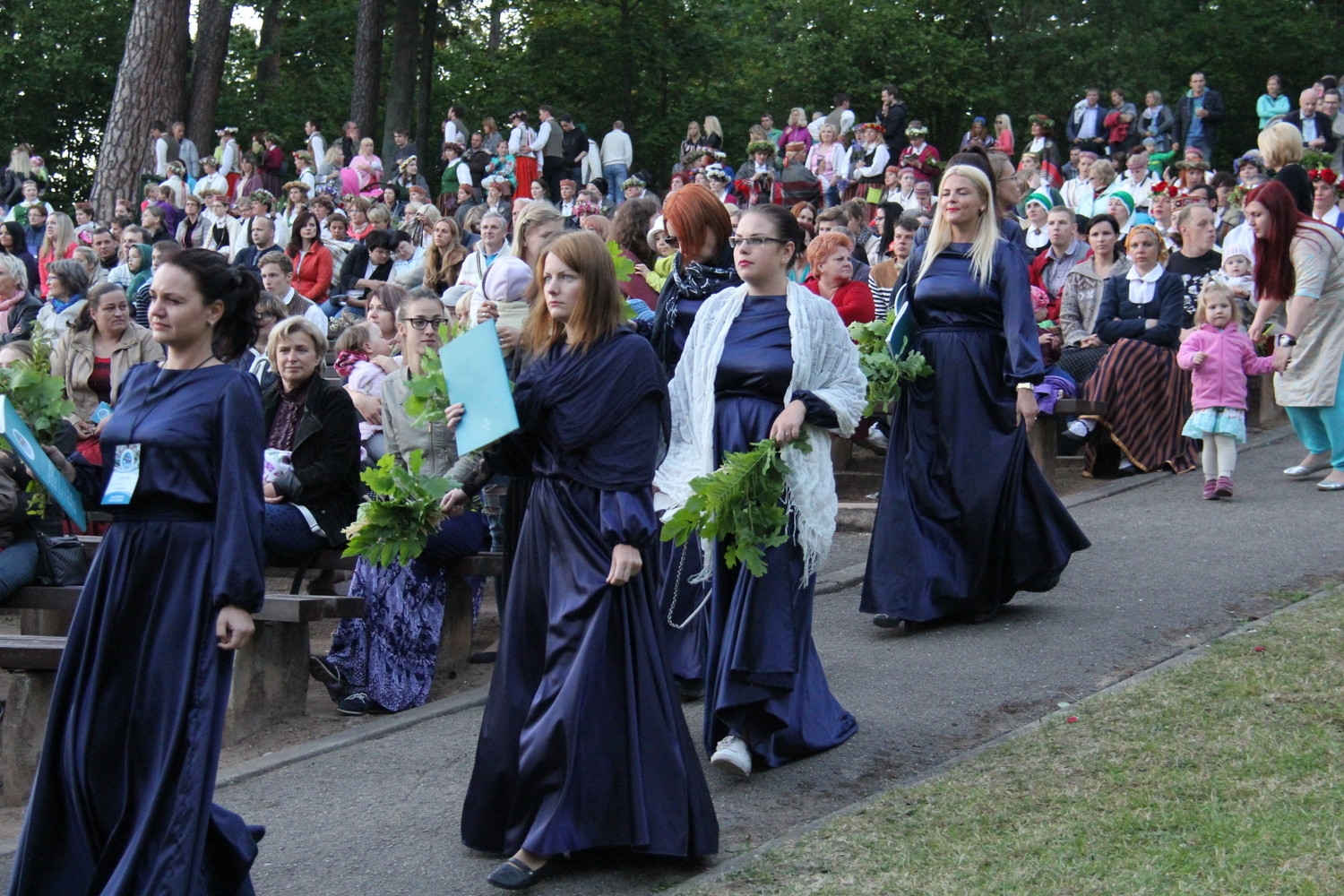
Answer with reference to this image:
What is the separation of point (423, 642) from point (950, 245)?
3078 millimetres

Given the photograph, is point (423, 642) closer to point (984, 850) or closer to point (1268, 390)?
point (984, 850)

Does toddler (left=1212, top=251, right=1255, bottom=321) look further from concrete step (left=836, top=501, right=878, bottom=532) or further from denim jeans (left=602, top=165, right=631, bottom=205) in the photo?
denim jeans (left=602, top=165, right=631, bottom=205)

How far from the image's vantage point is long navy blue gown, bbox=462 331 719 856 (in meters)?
4.65

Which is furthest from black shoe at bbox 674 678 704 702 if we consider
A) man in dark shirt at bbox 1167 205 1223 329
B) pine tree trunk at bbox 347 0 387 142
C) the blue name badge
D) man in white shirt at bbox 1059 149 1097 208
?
pine tree trunk at bbox 347 0 387 142

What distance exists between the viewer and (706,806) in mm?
4762

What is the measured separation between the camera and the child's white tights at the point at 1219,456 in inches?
401

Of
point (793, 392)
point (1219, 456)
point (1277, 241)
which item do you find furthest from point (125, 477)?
point (1219, 456)

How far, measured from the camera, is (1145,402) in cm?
1118

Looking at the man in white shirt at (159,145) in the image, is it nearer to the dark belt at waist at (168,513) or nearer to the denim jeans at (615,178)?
the denim jeans at (615,178)

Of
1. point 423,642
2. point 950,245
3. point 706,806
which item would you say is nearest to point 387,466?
point 706,806

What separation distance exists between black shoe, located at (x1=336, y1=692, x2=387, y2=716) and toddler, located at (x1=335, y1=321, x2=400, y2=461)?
1.69 m

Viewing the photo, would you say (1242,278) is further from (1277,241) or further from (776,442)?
(776,442)

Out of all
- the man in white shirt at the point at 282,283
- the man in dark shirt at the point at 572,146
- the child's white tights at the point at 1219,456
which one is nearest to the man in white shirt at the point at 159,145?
the man in dark shirt at the point at 572,146

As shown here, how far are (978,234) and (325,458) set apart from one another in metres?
3.26
